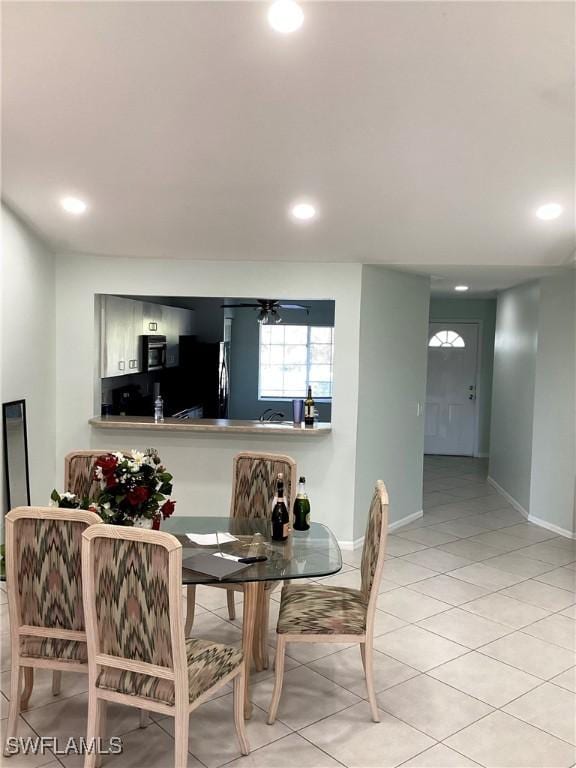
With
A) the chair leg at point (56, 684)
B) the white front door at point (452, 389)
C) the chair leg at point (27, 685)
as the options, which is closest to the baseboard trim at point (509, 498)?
the white front door at point (452, 389)

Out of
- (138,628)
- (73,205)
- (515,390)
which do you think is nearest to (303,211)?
(73,205)

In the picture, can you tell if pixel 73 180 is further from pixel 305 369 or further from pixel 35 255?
pixel 305 369

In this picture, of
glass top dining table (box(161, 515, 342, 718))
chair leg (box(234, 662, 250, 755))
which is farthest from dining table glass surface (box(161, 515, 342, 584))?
chair leg (box(234, 662, 250, 755))

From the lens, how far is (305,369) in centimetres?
1001

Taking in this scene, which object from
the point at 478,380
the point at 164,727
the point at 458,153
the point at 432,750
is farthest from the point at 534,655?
the point at 478,380

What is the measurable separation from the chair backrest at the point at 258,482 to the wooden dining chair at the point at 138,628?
1.47 metres

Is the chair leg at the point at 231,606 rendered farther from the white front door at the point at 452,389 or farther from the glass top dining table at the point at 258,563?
the white front door at the point at 452,389

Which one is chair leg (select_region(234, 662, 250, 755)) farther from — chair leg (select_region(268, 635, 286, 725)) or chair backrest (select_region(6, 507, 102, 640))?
chair backrest (select_region(6, 507, 102, 640))

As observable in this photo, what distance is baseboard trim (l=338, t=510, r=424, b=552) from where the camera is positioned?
558 centimetres

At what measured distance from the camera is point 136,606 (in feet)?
8.17

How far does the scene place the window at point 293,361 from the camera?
32.7 ft

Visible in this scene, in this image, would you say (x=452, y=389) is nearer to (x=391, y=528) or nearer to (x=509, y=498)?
(x=509, y=498)

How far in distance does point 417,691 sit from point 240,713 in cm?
98

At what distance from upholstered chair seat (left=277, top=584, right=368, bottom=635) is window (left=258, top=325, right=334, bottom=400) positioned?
6.56 metres
